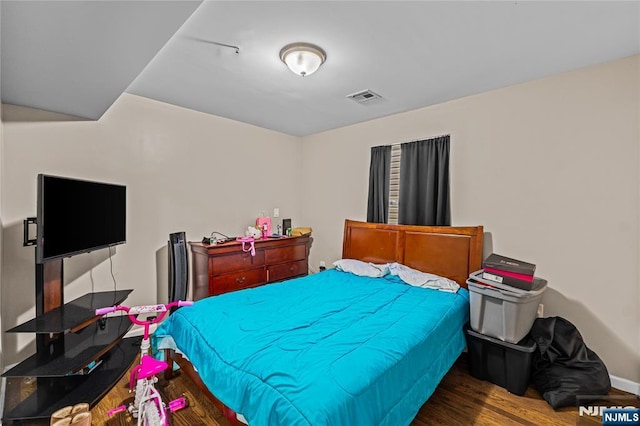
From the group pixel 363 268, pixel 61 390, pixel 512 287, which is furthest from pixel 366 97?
pixel 61 390

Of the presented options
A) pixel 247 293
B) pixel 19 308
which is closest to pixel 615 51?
pixel 247 293

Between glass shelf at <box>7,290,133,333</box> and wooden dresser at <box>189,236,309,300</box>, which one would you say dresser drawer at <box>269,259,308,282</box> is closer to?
wooden dresser at <box>189,236,309,300</box>

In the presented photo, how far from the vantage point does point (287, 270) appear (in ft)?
13.2

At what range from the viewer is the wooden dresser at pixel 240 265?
322cm

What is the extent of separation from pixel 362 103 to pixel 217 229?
7.75 ft

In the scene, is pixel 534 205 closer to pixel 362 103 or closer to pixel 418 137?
pixel 418 137

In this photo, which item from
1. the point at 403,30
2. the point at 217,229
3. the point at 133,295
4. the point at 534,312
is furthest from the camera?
the point at 217,229

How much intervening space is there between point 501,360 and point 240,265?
107 inches

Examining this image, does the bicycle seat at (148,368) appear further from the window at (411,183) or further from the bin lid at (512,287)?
the window at (411,183)

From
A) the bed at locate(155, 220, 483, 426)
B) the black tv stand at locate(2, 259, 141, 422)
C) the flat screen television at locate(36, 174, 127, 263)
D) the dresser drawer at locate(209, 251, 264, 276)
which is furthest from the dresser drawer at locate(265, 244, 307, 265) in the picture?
the black tv stand at locate(2, 259, 141, 422)

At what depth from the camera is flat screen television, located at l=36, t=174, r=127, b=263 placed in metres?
1.79

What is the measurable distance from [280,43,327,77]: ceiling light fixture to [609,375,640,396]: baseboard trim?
133 inches

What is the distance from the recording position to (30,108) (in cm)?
248

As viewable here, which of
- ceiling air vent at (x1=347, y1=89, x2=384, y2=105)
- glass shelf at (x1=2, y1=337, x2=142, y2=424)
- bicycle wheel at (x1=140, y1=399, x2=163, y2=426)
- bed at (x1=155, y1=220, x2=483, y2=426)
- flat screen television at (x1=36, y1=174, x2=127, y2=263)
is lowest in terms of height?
glass shelf at (x1=2, y1=337, x2=142, y2=424)
